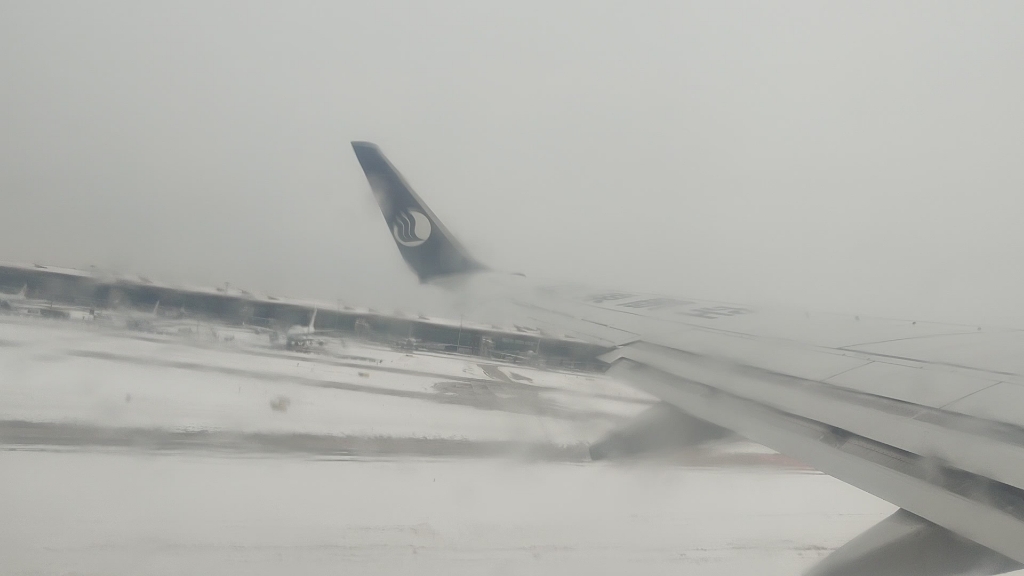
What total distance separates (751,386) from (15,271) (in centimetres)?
247

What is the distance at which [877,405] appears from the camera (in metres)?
1.19

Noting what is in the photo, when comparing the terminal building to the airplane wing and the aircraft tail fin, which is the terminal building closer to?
the airplane wing

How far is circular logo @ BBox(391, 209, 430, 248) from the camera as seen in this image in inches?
123

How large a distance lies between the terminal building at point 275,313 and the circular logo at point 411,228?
1.03 m

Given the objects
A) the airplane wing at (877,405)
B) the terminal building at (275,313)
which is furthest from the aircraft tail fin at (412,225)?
the airplane wing at (877,405)

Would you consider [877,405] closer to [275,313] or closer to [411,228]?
[275,313]

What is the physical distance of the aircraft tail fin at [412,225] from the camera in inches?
120

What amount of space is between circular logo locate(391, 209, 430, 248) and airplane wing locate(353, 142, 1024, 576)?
119cm

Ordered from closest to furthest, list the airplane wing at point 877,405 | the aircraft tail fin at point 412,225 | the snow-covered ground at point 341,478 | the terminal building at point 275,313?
the airplane wing at point 877,405, the snow-covered ground at point 341,478, the terminal building at point 275,313, the aircraft tail fin at point 412,225

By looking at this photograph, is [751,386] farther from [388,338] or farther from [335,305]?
[335,305]

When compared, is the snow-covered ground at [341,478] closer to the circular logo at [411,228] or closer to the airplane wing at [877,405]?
the airplane wing at [877,405]

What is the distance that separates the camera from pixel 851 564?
111 cm

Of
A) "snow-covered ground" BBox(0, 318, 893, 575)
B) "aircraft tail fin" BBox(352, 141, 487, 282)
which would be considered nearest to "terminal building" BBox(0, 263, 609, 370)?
"snow-covered ground" BBox(0, 318, 893, 575)

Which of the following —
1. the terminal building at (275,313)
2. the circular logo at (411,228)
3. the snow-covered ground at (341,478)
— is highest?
the circular logo at (411,228)
